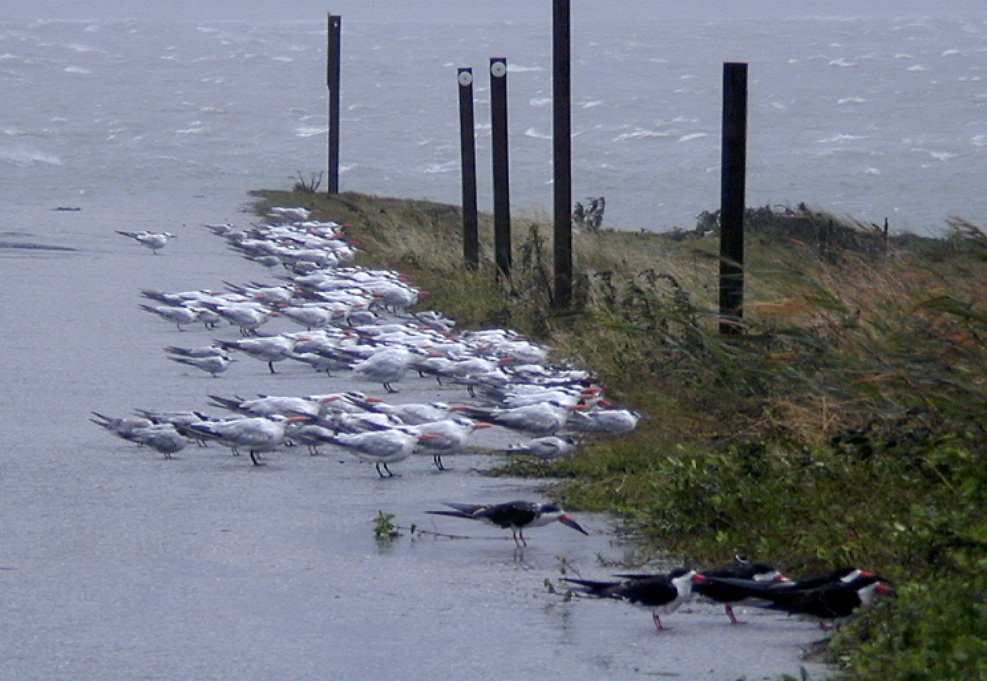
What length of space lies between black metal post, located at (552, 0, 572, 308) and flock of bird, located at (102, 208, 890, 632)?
1.20 m

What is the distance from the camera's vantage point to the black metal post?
19609 mm

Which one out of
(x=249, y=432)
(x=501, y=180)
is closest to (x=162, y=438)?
(x=249, y=432)

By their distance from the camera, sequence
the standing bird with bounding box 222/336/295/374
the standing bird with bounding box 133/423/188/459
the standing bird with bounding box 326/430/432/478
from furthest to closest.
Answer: the standing bird with bounding box 222/336/295/374, the standing bird with bounding box 133/423/188/459, the standing bird with bounding box 326/430/432/478

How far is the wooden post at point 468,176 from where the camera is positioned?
25672 millimetres

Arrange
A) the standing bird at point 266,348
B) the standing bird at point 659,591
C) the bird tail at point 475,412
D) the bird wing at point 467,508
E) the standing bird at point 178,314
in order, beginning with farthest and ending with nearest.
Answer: the standing bird at point 178,314 < the standing bird at point 266,348 < the bird tail at point 475,412 < the bird wing at point 467,508 < the standing bird at point 659,591

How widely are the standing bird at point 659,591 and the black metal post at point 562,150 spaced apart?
1186 centimetres

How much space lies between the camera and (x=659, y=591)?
7.60 m

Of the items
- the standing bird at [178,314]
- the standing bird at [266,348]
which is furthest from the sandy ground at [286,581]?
the standing bird at [178,314]

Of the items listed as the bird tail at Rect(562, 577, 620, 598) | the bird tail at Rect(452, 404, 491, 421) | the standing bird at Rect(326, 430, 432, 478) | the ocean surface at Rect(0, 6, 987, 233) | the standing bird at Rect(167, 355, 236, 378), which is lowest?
the ocean surface at Rect(0, 6, 987, 233)

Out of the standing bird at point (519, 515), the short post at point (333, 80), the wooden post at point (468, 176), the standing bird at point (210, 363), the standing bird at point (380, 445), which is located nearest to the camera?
the standing bird at point (519, 515)

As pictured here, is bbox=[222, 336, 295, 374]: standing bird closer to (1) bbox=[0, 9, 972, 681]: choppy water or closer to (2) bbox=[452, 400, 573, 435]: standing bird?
(1) bbox=[0, 9, 972, 681]: choppy water

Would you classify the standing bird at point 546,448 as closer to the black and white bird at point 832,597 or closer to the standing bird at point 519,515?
the standing bird at point 519,515

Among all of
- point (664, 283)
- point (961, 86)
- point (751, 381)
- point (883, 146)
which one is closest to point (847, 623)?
point (751, 381)

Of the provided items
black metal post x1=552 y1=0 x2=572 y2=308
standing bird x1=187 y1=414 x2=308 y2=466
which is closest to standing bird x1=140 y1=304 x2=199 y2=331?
black metal post x1=552 y1=0 x2=572 y2=308
